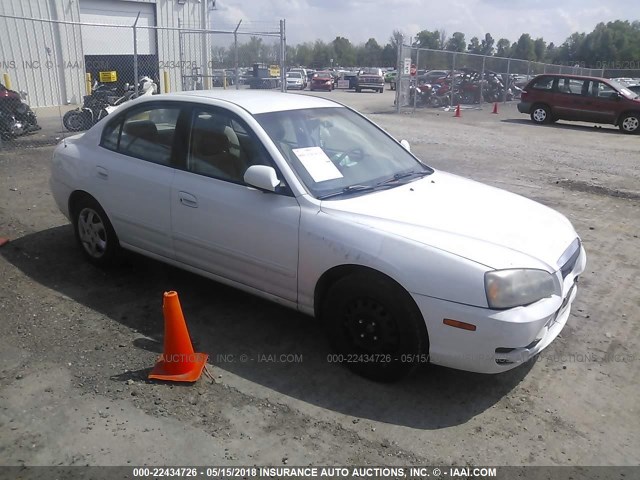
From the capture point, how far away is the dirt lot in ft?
9.30

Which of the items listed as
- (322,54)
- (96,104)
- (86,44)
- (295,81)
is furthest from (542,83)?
(322,54)

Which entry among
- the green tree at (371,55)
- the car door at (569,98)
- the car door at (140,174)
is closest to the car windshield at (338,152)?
the car door at (140,174)

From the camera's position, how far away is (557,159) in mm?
11586

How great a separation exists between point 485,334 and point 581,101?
17.3 m

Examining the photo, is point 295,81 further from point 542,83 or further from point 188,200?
point 188,200

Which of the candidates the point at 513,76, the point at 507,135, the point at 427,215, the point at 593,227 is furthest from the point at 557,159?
the point at 513,76

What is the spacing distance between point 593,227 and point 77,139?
5.91 metres

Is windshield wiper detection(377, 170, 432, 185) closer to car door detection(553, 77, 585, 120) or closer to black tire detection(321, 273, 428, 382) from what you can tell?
black tire detection(321, 273, 428, 382)

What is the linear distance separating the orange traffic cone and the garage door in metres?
20.3

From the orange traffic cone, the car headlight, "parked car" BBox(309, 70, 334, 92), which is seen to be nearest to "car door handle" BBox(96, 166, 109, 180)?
the orange traffic cone

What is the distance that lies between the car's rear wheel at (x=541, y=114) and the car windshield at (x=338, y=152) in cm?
1595

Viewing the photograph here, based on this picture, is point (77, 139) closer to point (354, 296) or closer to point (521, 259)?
point (354, 296)

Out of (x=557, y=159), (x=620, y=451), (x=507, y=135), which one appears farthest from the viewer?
(x=507, y=135)

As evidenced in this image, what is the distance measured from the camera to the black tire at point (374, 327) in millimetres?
3117
